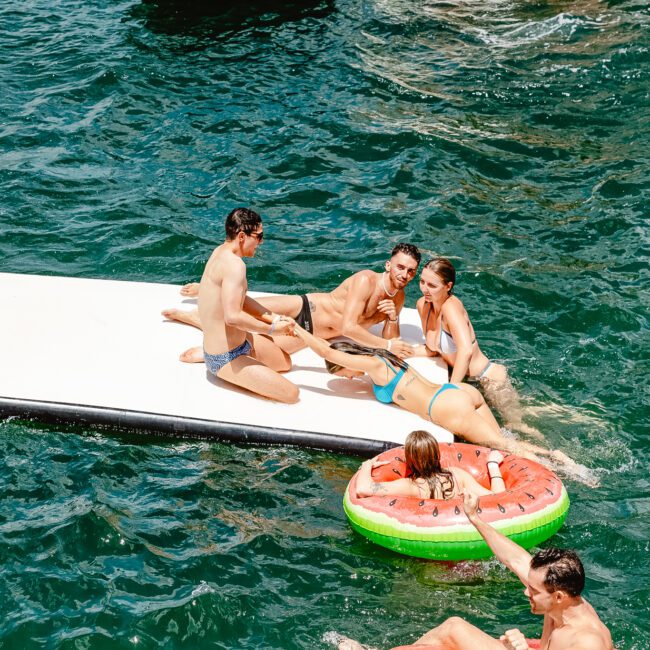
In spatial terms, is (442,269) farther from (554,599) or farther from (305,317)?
(554,599)

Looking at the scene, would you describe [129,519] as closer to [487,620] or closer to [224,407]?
[224,407]

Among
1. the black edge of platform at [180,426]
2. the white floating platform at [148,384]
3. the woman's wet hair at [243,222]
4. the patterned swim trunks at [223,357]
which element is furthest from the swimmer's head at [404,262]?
the black edge of platform at [180,426]

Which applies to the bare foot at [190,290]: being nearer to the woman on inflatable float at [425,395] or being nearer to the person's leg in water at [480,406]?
the woman on inflatable float at [425,395]

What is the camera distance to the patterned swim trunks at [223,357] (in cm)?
852

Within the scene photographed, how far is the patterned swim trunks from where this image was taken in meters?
8.52

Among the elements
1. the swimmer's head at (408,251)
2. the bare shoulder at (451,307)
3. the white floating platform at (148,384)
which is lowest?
the white floating platform at (148,384)

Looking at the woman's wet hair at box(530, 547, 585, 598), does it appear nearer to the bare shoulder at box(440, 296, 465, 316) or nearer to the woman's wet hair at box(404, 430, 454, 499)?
the woman's wet hair at box(404, 430, 454, 499)

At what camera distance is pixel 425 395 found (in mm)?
8320

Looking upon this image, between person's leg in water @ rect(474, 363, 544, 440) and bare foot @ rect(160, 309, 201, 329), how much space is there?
2.84m

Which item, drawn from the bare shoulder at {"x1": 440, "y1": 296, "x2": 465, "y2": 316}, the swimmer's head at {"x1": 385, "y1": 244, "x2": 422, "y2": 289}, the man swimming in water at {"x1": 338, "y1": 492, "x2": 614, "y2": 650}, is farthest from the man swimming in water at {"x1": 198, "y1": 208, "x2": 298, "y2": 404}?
the man swimming in water at {"x1": 338, "y1": 492, "x2": 614, "y2": 650}

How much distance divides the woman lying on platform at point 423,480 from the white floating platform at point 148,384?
76cm

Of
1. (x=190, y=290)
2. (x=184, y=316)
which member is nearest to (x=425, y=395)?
(x=184, y=316)

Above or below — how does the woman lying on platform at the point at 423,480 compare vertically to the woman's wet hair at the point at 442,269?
below

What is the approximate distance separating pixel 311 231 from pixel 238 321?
14.0 ft
